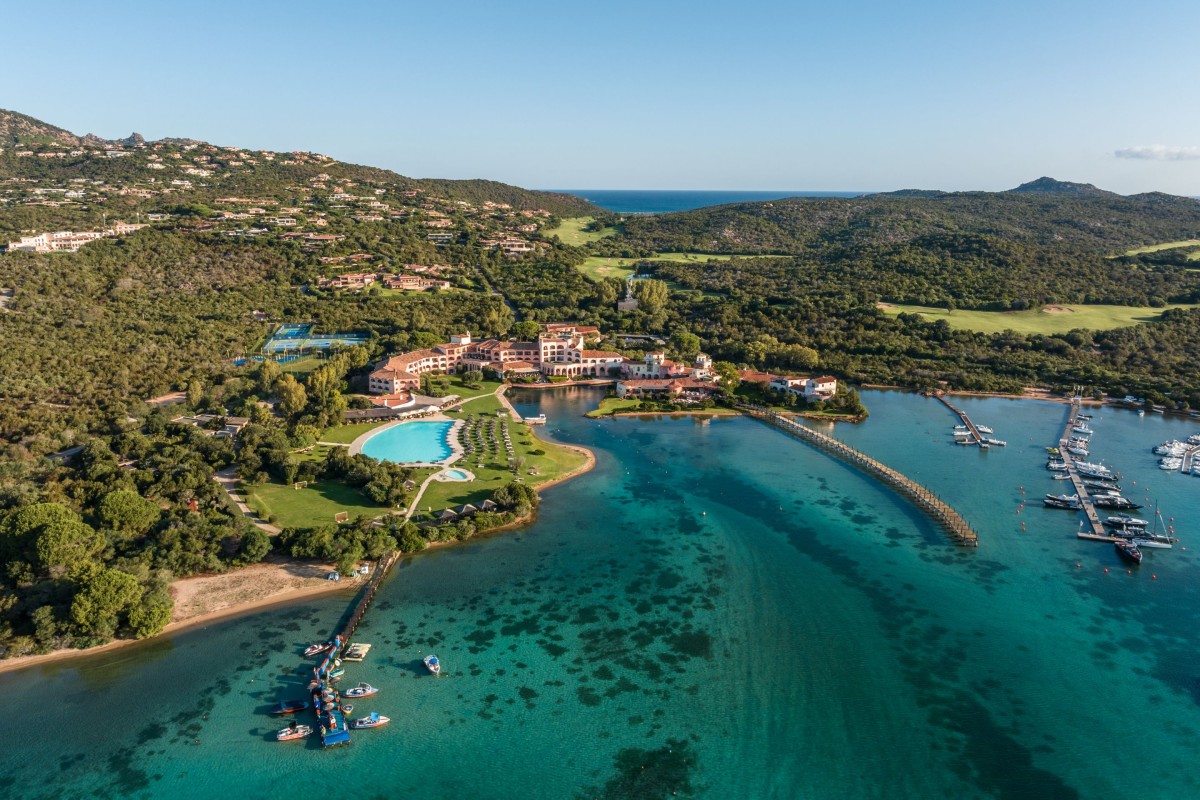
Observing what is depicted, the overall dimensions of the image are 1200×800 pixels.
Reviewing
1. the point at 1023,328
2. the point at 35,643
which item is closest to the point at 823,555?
the point at 35,643

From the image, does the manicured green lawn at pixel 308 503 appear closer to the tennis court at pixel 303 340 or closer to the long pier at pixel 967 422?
the tennis court at pixel 303 340

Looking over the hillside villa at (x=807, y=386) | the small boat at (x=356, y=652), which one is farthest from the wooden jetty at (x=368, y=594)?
the hillside villa at (x=807, y=386)

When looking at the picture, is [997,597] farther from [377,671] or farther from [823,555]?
[377,671]

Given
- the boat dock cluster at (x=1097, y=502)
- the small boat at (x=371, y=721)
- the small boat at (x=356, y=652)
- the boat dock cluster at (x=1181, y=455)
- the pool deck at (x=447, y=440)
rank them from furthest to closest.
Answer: the boat dock cluster at (x=1181, y=455), the pool deck at (x=447, y=440), the boat dock cluster at (x=1097, y=502), the small boat at (x=356, y=652), the small boat at (x=371, y=721)

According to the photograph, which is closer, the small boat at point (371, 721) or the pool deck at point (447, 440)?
the small boat at point (371, 721)

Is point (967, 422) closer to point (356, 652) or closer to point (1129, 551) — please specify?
point (1129, 551)

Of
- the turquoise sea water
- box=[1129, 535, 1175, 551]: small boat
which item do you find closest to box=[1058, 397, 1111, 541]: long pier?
the turquoise sea water

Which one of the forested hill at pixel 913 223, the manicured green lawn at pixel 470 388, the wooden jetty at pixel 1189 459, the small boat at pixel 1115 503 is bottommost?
the manicured green lawn at pixel 470 388
